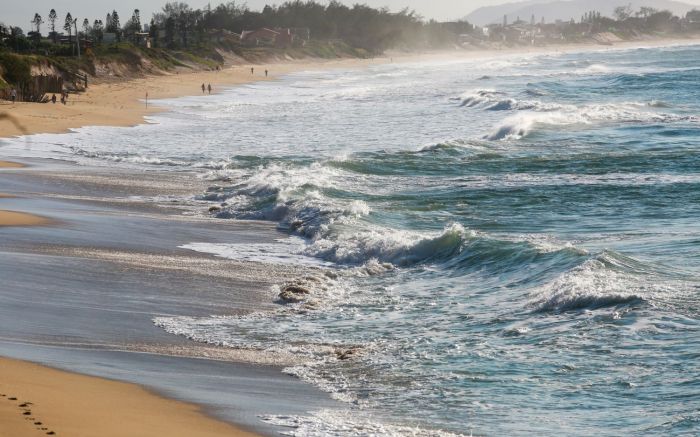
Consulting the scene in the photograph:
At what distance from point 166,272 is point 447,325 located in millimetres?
4492

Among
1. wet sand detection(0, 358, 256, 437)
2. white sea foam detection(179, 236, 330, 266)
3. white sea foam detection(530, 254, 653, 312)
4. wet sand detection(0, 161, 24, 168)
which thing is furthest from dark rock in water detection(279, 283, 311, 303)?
wet sand detection(0, 161, 24, 168)

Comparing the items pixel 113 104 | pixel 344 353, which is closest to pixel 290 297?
pixel 344 353

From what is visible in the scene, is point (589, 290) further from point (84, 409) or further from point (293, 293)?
point (84, 409)

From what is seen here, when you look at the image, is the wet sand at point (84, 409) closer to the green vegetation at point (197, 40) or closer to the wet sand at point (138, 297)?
the wet sand at point (138, 297)

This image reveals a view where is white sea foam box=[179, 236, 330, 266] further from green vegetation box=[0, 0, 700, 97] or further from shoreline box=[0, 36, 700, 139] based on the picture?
green vegetation box=[0, 0, 700, 97]

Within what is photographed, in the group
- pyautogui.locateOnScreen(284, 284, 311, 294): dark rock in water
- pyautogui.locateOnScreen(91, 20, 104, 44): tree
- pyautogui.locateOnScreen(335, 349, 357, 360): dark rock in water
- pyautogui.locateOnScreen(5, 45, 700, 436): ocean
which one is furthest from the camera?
pyautogui.locateOnScreen(91, 20, 104, 44): tree

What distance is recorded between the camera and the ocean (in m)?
8.99

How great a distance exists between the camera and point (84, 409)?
25.2ft

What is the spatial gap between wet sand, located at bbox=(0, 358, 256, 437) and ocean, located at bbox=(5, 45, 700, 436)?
812 millimetres

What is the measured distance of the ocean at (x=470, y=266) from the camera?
899 cm

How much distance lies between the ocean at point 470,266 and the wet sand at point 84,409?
32.0 inches

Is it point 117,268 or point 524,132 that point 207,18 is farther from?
point 117,268

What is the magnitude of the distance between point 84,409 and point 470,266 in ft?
27.2

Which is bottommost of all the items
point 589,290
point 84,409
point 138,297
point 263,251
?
point 263,251
